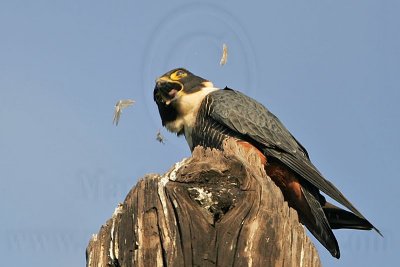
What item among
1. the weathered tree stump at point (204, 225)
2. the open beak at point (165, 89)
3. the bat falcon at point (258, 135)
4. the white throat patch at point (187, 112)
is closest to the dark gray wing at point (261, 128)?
the bat falcon at point (258, 135)

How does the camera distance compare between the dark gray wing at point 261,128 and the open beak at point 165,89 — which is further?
the open beak at point 165,89

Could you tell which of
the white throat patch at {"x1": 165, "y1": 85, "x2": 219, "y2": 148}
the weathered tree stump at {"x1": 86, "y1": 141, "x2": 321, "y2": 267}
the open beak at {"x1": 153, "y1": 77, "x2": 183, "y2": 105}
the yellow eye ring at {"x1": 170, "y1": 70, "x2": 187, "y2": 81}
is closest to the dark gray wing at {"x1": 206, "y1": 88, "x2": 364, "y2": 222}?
the white throat patch at {"x1": 165, "y1": 85, "x2": 219, "y2": 148}

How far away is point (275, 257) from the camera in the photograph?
12.4 ft

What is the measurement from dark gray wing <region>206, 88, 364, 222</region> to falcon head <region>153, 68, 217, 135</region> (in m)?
0.26

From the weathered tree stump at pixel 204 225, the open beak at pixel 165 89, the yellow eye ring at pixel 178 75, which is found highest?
the yellow eye ring at pixel 178 75

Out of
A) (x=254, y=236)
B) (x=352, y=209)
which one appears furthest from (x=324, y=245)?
(x=254, y=236)

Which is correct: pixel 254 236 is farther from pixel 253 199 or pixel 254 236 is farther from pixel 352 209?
pixel 352 209

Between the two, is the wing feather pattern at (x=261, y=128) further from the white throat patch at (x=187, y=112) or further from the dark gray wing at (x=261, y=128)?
the white throat patch at (x=187, y=112)

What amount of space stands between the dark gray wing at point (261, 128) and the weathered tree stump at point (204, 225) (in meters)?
2.58

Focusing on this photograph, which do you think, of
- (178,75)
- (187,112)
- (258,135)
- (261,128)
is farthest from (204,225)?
(178,75)

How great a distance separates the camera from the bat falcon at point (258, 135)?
6527mm

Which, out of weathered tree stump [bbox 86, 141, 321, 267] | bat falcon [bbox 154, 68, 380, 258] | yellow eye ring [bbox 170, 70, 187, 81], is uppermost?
yellow eye ring [bbox 170, 70, 187, 81]

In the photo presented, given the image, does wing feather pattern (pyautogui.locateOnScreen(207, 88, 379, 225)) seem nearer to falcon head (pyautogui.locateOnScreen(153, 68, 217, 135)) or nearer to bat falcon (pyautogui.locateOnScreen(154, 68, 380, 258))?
bat falcon (pyautogui.locateOnScreen(154, 68, 380, 258))

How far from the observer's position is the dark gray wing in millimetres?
6957
